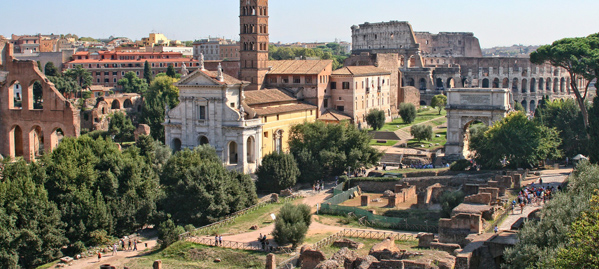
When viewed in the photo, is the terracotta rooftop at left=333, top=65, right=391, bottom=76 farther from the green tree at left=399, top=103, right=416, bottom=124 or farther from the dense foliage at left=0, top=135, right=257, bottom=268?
the dense foliage at left=0, top=135, right=257, bottom=268

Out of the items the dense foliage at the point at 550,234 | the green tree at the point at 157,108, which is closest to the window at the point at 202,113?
the green tree at the point at 157,108

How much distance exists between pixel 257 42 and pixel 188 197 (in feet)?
87.0

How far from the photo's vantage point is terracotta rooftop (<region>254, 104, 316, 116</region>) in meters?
55.9

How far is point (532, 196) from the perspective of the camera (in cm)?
3925

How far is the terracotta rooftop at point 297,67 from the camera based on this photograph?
6479cm

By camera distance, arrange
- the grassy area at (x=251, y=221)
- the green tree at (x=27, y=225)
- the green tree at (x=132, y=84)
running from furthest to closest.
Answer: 1. the green tree at (x=132, y=84)
2. the grassy area at (x=251, y=221)
3. the green tree at (x=27, y=225)

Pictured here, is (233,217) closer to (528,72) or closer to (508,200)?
(508,200)

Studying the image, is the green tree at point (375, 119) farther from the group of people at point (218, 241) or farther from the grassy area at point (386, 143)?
the group of people at point (218, 241)

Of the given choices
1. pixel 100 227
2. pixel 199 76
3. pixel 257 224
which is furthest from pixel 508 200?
pixel 199 76

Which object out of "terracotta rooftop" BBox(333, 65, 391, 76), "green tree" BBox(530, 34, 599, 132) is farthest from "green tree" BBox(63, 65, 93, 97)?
"green tree" BBox(530, 34, 599, 132)

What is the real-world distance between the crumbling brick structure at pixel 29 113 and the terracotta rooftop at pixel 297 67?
19.7m

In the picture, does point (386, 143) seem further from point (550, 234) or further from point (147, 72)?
point (147, 72)

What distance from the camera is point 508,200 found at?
3853 centimetres

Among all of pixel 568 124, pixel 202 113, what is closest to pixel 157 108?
pixel 202 113
